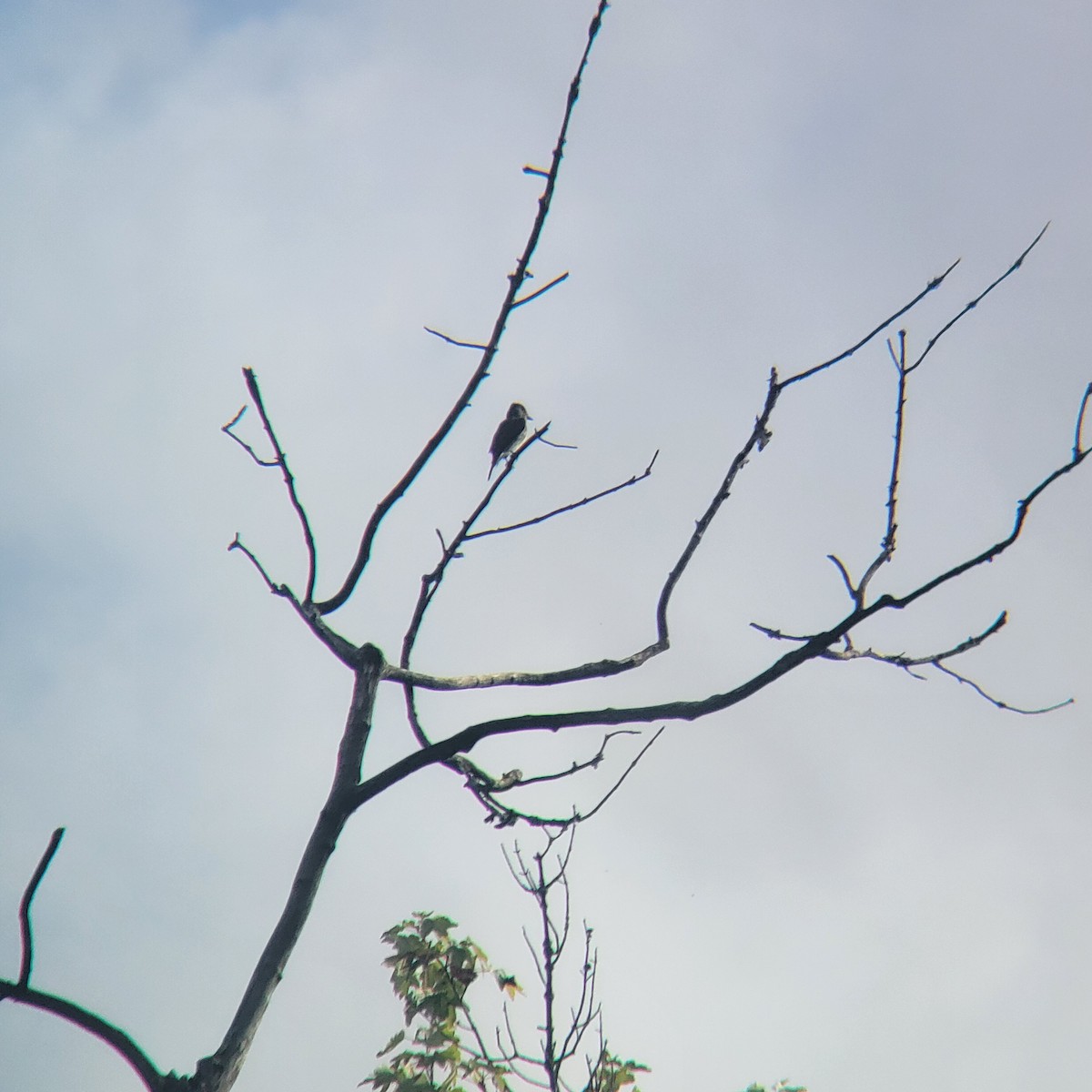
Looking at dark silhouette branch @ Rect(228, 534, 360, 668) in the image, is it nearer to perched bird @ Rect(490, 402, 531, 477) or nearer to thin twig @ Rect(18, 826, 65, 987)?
thin twig @ Rect(18, 826, 65, 987)

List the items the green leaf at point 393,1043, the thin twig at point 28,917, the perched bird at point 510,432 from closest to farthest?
the thin twig at point 28,917
the green leaf at point 393,1043
the perched bird at point 510,432

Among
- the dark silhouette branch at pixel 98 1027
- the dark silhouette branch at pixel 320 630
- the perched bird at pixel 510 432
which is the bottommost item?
the dark silhouette branch at pixel 98 1027

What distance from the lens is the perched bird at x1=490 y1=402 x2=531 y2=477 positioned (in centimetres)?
888

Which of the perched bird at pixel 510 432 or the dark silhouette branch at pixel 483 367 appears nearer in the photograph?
the dark silhouette branch at pixel 483 367

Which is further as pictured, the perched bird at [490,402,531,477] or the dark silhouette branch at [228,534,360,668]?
the perched bird at [490,402,531,477]

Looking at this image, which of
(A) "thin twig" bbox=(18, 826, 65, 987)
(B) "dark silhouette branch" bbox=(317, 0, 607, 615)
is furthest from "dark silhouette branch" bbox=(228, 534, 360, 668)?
(A) "thin twig" bbox=(18, 826, 65, 987)

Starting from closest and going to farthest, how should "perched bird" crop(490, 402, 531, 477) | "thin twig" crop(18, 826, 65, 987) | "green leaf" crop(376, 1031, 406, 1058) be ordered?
"thin twig" crop(18, 826, 65, 987), "green leaf" crop(376, 1031, 406, 1058), "perched bird" crop(490, 402, 531, 477)

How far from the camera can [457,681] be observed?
341 centimetres

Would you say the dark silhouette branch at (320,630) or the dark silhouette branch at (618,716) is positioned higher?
the dark silhouette branch at (320,630)

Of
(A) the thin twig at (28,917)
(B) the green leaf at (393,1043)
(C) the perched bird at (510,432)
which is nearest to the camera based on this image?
(A) the thin twig at (28,917)

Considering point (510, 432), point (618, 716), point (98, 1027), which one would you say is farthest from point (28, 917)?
point (510, 432)

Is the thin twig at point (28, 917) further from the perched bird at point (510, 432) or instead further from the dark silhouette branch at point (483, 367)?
the perched bird at point (510, 432)

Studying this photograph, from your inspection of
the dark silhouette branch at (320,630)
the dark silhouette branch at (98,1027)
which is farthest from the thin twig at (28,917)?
the dark silhouette branch at (320,630)

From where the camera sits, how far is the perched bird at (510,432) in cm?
888
